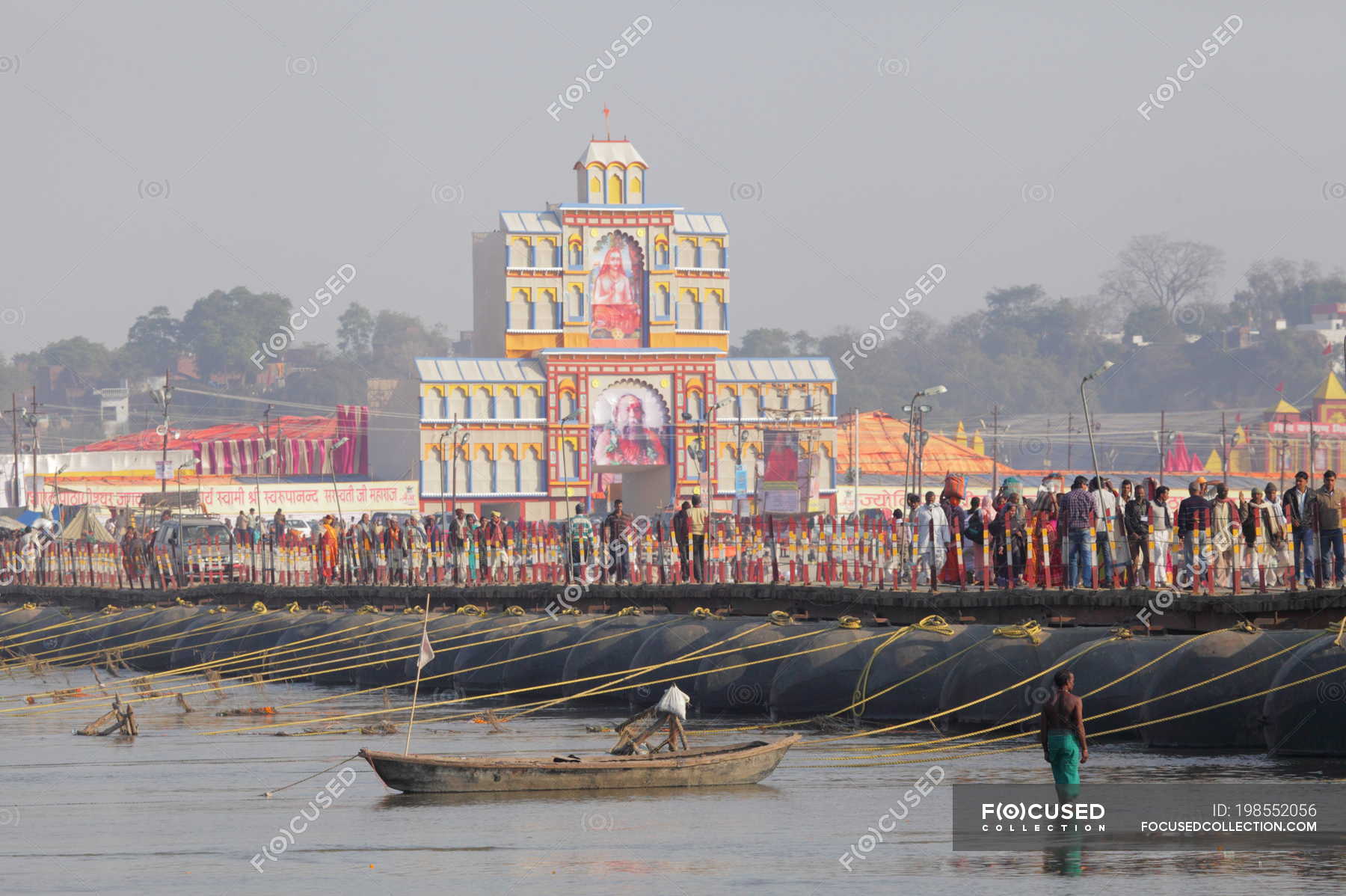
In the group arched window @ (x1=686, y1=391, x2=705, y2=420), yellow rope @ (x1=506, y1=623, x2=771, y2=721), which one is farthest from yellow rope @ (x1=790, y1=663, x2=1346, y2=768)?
arched window @ (x1=686, y1=391, x2=705, y2=420)

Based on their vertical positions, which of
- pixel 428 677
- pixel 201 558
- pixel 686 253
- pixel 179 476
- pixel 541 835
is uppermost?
pixel 686 253

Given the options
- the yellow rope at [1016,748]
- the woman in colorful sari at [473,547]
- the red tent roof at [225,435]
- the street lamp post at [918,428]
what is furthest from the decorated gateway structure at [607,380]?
the yellow rope at [1016,748]

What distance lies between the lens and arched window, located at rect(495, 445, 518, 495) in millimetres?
87812

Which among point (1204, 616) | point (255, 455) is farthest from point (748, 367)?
point (1204, 616)

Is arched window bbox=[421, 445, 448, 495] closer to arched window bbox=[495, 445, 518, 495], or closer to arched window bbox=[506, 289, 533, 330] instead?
arched window bbox=[495, 445, 518, 495]

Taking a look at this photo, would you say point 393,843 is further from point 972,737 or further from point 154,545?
point 154,545

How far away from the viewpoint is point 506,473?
88000 millimetres

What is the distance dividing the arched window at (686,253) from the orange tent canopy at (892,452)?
2633cm

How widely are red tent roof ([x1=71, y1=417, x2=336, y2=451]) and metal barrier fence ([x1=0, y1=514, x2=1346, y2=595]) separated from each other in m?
69.9

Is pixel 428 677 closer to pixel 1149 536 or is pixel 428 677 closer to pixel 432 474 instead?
pixel 1149 536

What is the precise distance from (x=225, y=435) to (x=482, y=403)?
51.3 m

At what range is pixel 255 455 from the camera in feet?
419

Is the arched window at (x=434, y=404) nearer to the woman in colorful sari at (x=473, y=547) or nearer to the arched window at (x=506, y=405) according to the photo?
the arched window at (x=506, y=405)

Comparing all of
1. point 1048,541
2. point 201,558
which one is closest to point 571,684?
point 1048,541
